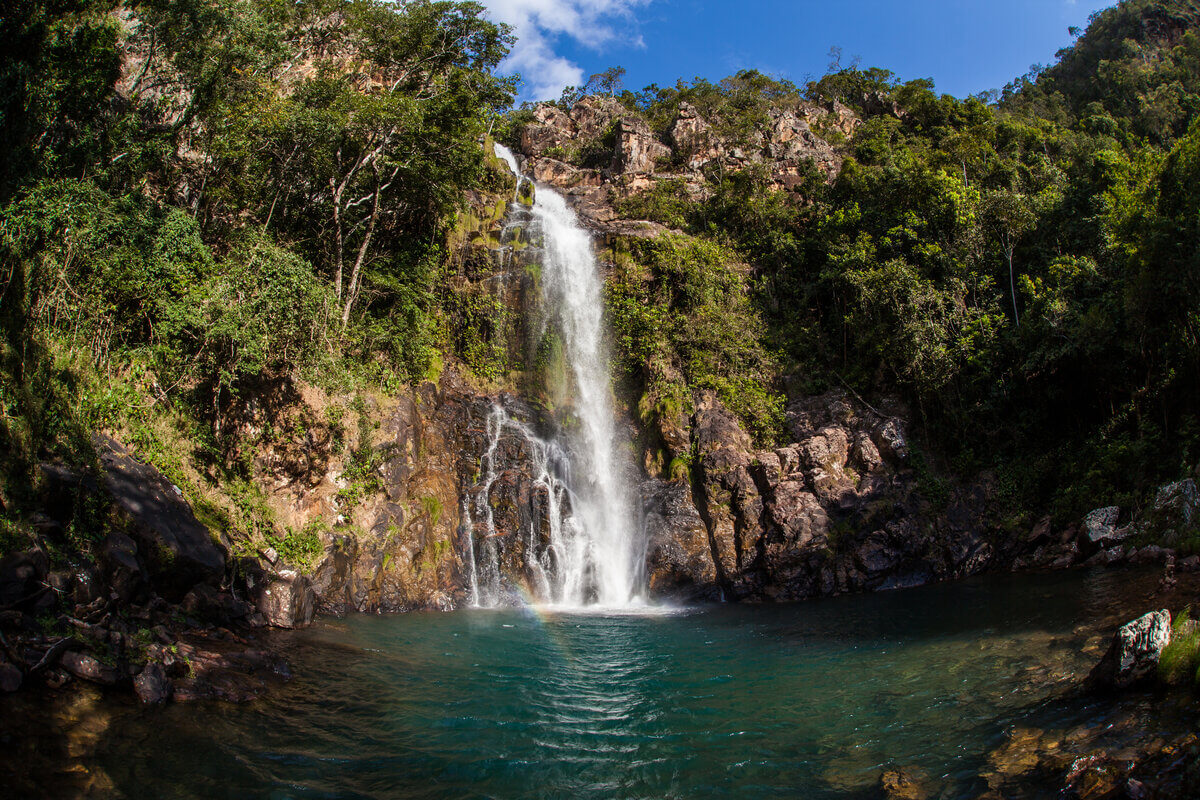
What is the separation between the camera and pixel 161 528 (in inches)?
376

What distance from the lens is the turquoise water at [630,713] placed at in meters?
5.77

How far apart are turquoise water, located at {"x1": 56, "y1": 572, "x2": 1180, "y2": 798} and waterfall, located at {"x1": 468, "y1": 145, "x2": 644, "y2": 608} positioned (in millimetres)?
4815

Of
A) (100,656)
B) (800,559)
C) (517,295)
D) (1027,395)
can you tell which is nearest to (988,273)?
(1027,395)

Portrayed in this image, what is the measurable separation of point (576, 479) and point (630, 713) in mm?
12229

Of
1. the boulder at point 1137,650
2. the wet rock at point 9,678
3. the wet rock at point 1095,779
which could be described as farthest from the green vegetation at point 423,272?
the wet rock at point 1095,779

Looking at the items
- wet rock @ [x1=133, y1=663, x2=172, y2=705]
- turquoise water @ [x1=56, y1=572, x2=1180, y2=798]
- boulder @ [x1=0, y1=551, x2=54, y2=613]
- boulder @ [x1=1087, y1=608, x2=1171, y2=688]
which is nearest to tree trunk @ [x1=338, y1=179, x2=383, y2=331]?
turquoise water @ [x1=56, y1=572, x2=1180, y2=798]

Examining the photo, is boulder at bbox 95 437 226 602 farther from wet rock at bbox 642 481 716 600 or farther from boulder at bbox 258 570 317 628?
wet rock at bbox 642 481 716 600

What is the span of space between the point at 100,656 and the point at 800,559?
16.1m

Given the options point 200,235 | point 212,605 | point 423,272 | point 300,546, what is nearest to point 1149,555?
point 212,605

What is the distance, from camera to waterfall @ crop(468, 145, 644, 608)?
58.1ft

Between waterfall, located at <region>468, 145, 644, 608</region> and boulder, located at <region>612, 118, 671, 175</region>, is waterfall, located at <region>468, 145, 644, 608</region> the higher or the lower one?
the lower one

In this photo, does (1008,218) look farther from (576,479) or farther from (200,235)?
(200,235)

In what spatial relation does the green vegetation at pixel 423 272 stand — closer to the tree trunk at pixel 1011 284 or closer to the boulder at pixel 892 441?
the tree trunk at pixel 1011 284

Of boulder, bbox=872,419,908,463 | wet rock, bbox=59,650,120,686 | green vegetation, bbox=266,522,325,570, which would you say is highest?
boulder, bbox=872,419,908,463
